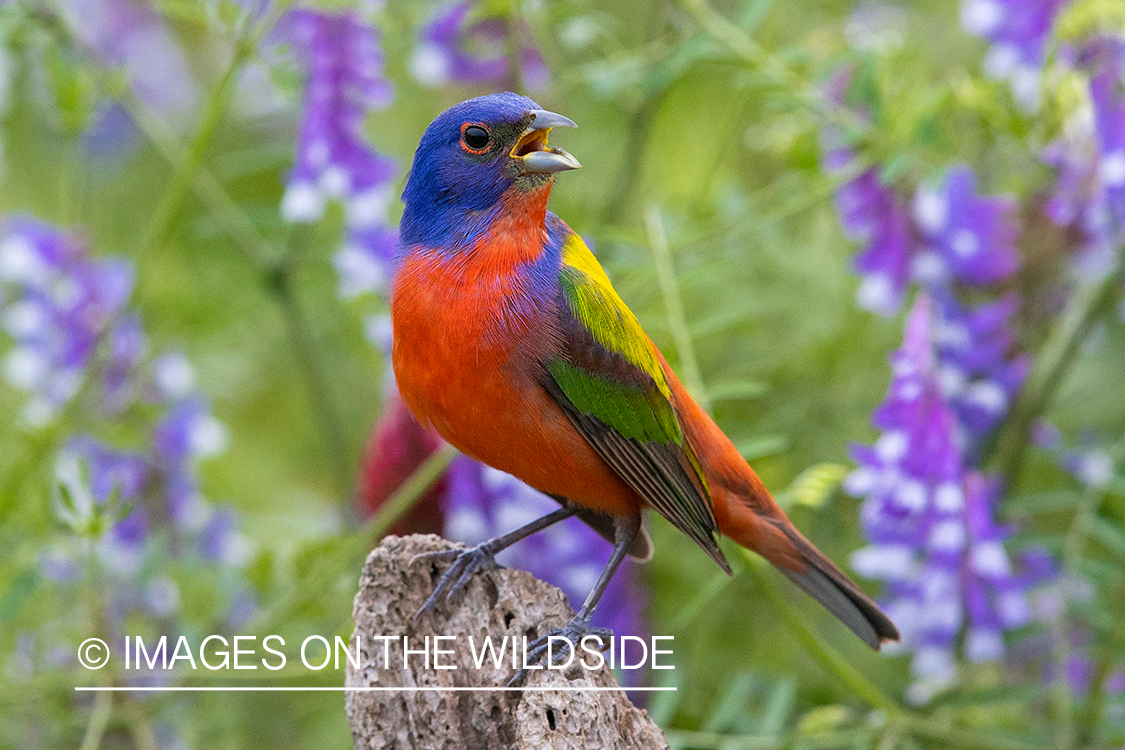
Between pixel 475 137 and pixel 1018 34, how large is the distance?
2.20m

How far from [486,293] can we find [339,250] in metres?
1.88

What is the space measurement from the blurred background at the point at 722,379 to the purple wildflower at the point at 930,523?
1 centimetres

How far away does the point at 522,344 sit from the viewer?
6.91ft

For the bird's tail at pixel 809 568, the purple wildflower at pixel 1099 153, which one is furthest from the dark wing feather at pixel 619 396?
the purple wildflower at pixel 1099 153

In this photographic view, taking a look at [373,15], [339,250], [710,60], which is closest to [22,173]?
[339,250]

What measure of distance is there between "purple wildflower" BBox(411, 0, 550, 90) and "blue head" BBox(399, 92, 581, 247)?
152cm

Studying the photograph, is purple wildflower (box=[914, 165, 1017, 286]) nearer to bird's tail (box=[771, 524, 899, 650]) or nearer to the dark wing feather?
bird's tail (box=[771, 524, 899, 650])

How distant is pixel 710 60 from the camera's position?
3338mm

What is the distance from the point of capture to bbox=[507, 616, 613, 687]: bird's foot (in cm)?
200

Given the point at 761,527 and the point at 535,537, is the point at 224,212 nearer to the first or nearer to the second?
the point at 535,537

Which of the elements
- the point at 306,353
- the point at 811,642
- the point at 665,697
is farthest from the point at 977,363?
the point at 306,353

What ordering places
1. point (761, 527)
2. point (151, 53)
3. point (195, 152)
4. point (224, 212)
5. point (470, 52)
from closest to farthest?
point (761, 527) < point (195, 152) < point (224, 212) < point (470, 52) < point (151, 53)

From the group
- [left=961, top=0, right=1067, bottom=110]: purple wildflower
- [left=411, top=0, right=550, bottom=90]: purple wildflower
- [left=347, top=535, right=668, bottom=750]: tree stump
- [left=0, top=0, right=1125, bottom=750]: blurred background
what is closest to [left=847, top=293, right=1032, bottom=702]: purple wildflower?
[left=0, top=0, right=1125, bottom=750]: blurred background

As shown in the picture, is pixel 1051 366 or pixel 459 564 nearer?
pixel 459 564
